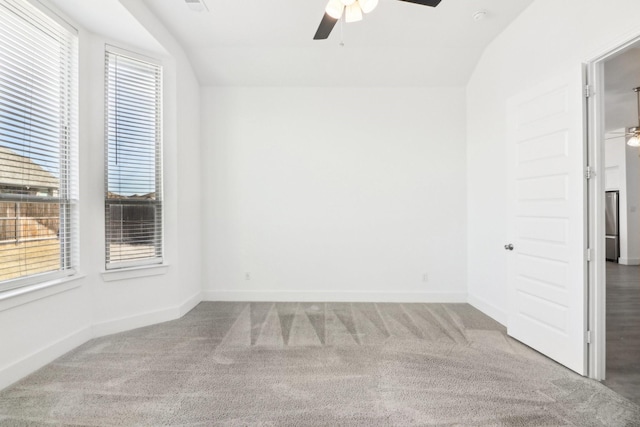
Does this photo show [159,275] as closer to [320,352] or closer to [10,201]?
[10,201]

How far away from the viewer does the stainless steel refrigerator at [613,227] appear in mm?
6992

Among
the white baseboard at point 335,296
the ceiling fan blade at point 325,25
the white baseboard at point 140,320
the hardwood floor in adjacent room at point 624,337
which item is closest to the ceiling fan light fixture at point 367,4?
the ceiling fan blade at point 325,25

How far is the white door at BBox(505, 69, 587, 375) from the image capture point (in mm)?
2238

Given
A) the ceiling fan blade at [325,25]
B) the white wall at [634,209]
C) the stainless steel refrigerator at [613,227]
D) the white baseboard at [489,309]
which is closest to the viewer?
the ceiling fan blade at [325,25]

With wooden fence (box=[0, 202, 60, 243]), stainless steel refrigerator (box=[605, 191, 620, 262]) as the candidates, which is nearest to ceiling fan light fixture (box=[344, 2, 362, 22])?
wooden fence (box=[0, 202, 60, 243])

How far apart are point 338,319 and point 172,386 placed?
73.1 inches

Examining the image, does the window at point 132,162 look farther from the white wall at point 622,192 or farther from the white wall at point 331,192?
the white wall at point 622,192

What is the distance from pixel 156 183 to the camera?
3.31 metres

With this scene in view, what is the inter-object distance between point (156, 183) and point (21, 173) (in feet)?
3.72

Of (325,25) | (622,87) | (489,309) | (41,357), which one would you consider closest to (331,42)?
(325,25)

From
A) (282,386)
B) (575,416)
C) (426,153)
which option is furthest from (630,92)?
(282,386)

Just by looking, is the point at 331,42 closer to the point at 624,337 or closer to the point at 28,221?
the point at 28,221

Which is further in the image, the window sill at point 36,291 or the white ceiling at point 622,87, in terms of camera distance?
the white ceiling at point 622,87

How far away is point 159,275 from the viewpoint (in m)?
3.30
